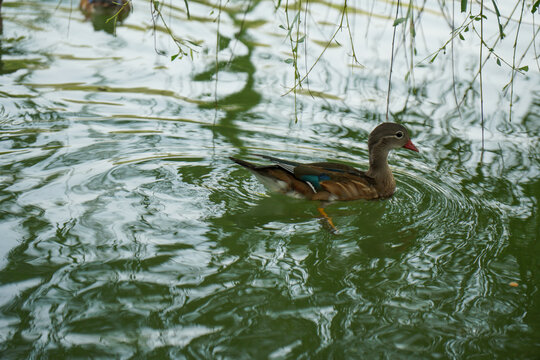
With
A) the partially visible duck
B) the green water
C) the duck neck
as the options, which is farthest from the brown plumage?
the duck neck

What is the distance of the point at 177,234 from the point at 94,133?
6.96ft

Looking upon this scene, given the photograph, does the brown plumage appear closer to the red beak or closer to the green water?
the green water

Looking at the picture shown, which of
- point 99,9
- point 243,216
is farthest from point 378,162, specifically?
point 99,9

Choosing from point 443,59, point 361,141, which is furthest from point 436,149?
point 443,59

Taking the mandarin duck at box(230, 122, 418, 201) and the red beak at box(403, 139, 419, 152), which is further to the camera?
the red beak at box(403, 139, 419, 152)

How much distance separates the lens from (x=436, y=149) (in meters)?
7.16

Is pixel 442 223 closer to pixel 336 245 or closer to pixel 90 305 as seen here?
pixel 336 245

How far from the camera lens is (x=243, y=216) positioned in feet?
18.9

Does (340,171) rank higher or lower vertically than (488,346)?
higher

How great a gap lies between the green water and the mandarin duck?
121mm

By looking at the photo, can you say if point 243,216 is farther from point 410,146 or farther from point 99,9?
point 99,9

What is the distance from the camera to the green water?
423 cm

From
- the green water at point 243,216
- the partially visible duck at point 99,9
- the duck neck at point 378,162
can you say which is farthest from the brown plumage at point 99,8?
the duck neck at point 378,162

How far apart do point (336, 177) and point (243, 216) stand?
36.2 inches
